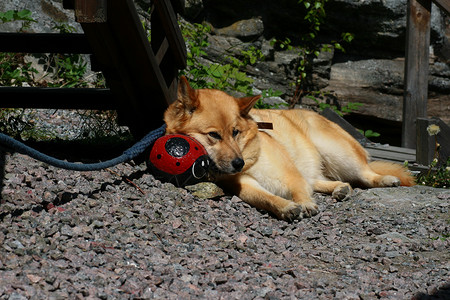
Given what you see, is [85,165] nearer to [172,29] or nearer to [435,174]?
[172,29]

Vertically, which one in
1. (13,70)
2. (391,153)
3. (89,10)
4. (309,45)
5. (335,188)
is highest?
(89,10)

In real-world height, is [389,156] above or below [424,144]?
below

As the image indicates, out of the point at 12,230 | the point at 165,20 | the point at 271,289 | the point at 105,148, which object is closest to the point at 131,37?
the point at 165,20

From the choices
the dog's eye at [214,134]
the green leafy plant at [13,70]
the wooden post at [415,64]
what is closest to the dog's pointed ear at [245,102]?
the dog's eye at [214,134]

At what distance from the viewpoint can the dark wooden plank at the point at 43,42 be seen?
14.2ft

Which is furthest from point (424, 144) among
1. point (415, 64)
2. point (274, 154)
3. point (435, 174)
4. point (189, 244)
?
point (189, 244)

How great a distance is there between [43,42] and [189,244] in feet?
7.32

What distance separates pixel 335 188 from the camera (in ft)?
15.8

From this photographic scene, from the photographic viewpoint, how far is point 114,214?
3344mm

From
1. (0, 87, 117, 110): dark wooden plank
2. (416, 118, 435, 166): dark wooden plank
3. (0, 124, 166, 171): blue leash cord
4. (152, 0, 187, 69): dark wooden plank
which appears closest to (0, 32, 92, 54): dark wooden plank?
(0, 87, 117, 110): dark wooden plank

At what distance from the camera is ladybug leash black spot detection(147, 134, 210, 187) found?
13.1 ft

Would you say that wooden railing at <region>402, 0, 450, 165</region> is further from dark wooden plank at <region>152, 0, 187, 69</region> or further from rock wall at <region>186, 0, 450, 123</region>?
dark wooden plank at <region>152, 0, 187, 69</region>

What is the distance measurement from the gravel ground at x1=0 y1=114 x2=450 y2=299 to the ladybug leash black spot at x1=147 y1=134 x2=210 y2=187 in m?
0.13

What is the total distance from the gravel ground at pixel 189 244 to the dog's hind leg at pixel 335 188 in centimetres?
20
